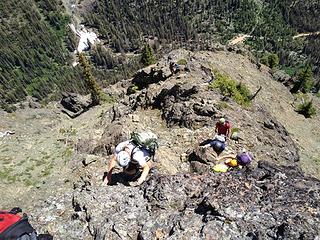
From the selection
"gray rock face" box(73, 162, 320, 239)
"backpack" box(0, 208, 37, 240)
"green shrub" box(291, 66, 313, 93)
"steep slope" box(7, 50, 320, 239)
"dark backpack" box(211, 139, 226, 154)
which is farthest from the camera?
"green shrub" box(291, 66, 313, 93)

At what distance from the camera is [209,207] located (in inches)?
516

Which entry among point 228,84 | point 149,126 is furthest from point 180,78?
point 149,126

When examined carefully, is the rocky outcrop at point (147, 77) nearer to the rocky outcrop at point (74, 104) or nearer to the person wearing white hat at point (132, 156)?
the person wearing white hat at point (132, 156)

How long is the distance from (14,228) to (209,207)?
7.73 meters

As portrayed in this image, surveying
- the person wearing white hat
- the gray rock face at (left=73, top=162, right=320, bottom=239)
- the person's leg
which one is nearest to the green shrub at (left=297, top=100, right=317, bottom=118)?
the gray rock face at (left=73, top=162, right=320, bottom=239)

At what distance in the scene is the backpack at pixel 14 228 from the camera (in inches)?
413

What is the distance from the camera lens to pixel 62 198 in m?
16.7

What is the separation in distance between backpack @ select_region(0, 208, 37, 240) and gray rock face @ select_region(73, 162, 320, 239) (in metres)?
3.34

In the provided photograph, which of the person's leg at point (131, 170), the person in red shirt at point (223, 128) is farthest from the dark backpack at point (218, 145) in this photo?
the person's leg at point (131, 170)

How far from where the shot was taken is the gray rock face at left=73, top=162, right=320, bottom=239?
38.6 feet

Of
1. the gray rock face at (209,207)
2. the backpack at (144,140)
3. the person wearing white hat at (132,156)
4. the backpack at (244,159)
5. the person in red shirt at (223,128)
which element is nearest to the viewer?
the gray rock face at (209,207)

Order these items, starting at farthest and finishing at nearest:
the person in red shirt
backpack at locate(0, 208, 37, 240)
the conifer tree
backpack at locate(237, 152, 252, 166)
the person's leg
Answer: the conifer tree, the person in red shirt, backpack at locate(237, 152, 252, 166), the person's leg, backpack at locate(0, 208, 37, 240)

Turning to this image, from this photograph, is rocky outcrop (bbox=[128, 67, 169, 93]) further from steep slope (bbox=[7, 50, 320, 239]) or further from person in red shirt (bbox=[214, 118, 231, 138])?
person in red shirt (bbox=[214, 118, 231, 138])

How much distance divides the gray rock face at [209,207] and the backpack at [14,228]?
3.34 meters
